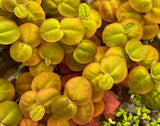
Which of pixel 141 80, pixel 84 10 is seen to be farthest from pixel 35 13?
pixel 141 80

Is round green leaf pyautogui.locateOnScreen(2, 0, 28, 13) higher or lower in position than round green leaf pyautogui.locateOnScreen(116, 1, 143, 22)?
higher

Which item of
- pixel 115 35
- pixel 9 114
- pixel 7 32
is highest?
pixel 7 32

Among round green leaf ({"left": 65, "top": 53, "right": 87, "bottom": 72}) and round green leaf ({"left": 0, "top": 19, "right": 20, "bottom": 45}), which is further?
round green leaf ({"left": 65, "top": 53, "right": 87, "bottom": 72})

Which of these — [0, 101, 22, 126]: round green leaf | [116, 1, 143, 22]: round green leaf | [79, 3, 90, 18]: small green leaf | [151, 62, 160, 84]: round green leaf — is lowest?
[0, 101, 22, 126]: round green leaf

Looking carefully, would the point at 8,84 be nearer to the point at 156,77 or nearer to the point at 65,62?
the point at 65,62

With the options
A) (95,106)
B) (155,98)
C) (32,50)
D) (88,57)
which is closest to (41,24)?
(32,50)

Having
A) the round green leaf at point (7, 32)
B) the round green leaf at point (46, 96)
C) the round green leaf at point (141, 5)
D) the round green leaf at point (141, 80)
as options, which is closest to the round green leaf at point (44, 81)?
the round green leaf at point (46, 96)

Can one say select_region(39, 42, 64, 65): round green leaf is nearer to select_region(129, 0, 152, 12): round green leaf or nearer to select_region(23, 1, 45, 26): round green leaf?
select_region(23, 1, 45, 26): round green leaf

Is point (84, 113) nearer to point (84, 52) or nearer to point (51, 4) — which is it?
point (84, 52)

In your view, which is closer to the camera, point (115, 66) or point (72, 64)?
point (115, 66)

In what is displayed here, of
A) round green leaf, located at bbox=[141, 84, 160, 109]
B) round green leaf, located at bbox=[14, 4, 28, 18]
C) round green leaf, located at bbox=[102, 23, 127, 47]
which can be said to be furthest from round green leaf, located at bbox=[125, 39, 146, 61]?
round green leaf, located at bbox=[14, 4, 28, 18]

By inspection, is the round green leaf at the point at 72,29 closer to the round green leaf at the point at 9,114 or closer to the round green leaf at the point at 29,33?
the round green leaf at the point at 29,33
